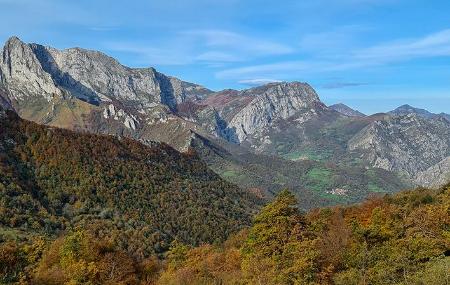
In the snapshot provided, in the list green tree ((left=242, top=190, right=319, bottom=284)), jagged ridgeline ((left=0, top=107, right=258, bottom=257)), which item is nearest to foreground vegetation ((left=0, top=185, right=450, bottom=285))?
green tree ((left=242, top=190, right=319, bottom=284))

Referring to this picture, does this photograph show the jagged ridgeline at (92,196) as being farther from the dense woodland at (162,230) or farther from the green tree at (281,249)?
the green tree at (281,249)

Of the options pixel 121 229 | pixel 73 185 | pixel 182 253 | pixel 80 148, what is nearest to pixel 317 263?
pixel 182 253

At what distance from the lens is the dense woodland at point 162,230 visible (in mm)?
62875

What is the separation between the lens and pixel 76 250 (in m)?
79.8

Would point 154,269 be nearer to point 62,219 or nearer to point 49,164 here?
point 62,219

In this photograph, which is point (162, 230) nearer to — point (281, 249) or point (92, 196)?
point (92, 196)

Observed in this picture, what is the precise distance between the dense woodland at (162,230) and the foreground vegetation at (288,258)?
0.20m

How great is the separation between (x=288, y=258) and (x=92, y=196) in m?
117

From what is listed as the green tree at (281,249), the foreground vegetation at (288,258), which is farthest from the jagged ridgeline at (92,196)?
the green tree at (281,249)

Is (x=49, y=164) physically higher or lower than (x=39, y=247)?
higher

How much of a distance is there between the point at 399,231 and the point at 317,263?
29.0 metres

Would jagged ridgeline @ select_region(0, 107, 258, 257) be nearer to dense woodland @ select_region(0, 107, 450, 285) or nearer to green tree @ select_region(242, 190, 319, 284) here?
dense woodland @ select_region(0, 107, 450, 285)

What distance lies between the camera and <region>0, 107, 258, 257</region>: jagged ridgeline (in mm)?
136125

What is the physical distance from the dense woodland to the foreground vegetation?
0.65ft
